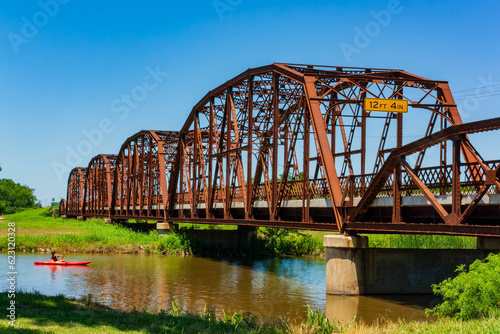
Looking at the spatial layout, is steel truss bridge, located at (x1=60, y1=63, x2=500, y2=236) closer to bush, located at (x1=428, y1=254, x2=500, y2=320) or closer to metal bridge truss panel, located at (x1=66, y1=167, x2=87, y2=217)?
bush, located at (x1=428, y1=254, x2=500, y2=320)

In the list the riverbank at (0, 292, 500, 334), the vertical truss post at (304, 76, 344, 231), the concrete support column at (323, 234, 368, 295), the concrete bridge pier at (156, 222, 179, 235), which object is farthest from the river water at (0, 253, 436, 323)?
the concrete bridge pier at (156, 222, 179, 235)

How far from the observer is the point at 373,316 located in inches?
773

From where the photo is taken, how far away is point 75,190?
123 m

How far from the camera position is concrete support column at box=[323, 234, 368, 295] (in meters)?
22.7

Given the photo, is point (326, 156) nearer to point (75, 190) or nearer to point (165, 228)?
point (165, 228)

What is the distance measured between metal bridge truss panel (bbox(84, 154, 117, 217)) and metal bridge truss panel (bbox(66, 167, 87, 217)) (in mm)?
5807

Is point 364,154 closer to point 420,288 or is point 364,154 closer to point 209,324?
point 420,288

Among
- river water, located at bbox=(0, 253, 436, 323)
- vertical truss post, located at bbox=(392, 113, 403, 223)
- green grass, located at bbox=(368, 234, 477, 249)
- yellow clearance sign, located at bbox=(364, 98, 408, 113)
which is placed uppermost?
Result: yellow clearance sign, located at bbox=(364, 98, 408, 113)

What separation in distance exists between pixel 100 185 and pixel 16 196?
100560mm

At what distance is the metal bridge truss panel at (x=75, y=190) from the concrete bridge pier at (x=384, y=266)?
9021cm

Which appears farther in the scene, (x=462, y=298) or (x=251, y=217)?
(x=251, y=217)

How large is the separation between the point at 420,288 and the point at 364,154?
24.6ft

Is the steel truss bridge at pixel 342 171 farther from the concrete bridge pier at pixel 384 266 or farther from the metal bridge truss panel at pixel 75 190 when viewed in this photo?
the metal bridge truss panel at pixel 75 190

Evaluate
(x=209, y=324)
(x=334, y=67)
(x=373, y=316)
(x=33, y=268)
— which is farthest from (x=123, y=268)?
(x=209, y=324)
